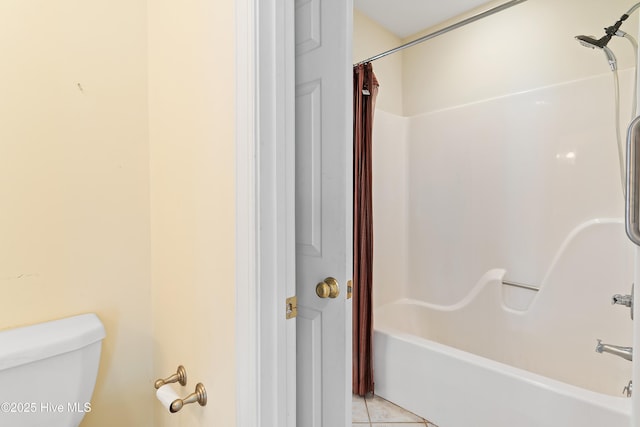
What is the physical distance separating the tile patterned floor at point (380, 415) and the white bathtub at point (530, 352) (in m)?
0.03

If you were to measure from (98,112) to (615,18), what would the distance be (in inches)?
95.0

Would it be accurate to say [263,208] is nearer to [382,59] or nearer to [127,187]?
[127,187]

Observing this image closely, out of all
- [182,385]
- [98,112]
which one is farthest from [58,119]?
[182,385]

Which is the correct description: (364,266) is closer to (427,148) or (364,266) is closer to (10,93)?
(427,148)

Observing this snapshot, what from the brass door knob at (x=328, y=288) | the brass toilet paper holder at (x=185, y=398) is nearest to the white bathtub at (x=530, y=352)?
the brass door knob at (x=328, y=288)

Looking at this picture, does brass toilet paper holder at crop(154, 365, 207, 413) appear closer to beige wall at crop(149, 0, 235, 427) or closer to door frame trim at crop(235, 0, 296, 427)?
beige wall at crop(149, 0, 235, 427)

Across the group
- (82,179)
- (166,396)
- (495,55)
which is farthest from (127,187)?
(495,55)

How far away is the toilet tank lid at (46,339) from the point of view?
2.57 feet

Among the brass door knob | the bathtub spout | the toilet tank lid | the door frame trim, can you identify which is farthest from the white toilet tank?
the bathtub spout

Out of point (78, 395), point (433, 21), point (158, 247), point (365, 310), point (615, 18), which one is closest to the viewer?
point (78, 395)

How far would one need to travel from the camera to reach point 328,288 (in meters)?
0.78

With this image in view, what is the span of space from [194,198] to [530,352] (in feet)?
6.59

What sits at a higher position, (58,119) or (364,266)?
(58,119)

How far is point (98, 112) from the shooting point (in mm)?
1024
